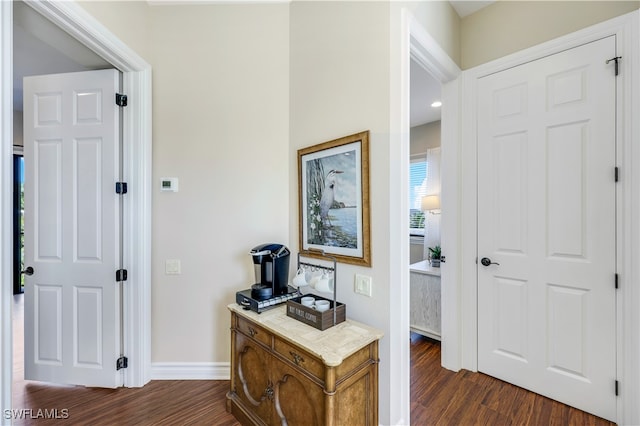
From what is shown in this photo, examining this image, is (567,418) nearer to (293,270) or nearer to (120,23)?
(293,270)

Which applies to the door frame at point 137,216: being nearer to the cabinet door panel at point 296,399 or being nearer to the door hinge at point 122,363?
the door hinge at point 122,363

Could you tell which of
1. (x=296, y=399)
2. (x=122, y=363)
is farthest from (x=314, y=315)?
(x=122, y=363)

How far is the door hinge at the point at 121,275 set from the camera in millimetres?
2151

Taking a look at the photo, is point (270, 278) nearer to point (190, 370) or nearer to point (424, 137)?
point (190, 370)

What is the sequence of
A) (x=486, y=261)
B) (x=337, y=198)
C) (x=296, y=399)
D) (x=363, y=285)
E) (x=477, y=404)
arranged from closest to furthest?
(x=296, y=399), (x=363, y=285), (x=337, y=198), (x=477, y=404), (x=486, y=261)

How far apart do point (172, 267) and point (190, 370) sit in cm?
84

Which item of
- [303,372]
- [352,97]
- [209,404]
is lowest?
[209,404]

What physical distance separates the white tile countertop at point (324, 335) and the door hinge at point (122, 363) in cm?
121

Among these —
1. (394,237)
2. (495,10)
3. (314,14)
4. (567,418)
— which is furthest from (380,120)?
(567,418)

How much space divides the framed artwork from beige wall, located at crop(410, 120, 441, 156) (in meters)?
3.01

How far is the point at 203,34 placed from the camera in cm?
229

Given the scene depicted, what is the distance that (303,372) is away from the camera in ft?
4.53

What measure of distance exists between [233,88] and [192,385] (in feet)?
7.84

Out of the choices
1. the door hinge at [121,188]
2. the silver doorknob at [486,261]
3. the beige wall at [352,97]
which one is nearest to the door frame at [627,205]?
the silver doorknob at [486,261]
